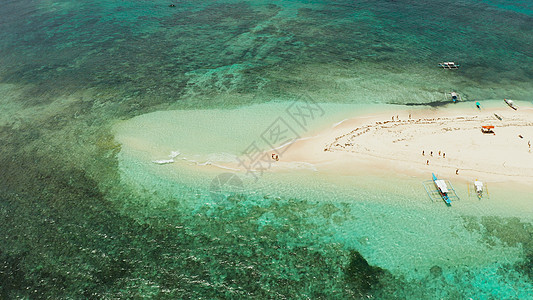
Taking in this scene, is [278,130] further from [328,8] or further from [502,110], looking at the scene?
[328,8]

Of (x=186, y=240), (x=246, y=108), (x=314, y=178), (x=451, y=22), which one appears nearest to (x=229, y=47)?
(x=246, y=108)

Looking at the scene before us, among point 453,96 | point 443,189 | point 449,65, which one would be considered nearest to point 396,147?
point 443,189

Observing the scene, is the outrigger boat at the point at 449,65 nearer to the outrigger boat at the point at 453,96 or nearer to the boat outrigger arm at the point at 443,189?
the outrigger boat at the point at 453,96

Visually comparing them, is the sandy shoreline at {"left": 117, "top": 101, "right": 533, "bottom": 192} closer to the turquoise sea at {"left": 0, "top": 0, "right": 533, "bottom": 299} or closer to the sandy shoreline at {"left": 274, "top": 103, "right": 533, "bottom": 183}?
the sandy shoreline at {"left": 274, "top": 103, "right": 533, "bottom": 183}

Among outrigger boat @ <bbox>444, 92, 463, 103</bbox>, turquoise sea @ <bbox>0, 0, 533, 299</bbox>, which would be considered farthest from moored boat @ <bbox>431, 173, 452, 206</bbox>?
outrigger boat @ <bbox>444, 92, 463, 103</bbox>

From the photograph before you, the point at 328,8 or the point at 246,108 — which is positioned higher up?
the point at 328,8

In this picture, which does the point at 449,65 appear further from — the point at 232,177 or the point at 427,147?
the point at 232,177

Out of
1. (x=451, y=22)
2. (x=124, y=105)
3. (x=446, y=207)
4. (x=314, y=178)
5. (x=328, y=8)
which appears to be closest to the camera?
(x=446, y=207)
